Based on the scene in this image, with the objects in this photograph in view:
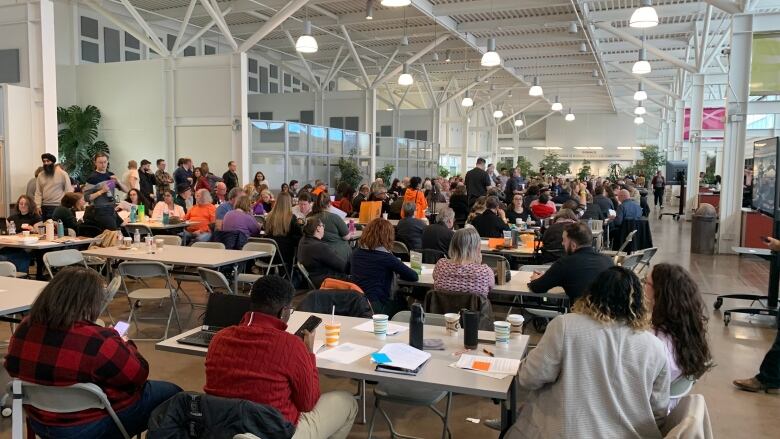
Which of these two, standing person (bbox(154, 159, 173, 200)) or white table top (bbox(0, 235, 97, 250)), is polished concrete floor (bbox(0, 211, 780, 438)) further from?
standing person (bbox(154, 159, 173, 200))

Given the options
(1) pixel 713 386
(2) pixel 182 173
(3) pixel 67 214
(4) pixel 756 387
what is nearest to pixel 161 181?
(2) pixel 182 173

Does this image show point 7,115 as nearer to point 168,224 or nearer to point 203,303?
point 168,224

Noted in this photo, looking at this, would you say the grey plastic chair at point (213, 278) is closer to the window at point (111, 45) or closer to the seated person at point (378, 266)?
the seated person at point (378, 266)

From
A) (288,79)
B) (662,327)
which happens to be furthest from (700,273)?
→ (288,79)

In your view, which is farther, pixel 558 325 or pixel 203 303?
pixel 203 303

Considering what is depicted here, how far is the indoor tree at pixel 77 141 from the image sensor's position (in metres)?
14.1

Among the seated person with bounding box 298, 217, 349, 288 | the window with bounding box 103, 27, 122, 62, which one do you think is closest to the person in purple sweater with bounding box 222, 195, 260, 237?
the seated person with bounding box 298, 217, 349, 288

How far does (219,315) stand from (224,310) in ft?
0.15

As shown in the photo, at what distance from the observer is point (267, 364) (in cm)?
215

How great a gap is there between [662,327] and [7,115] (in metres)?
9.61

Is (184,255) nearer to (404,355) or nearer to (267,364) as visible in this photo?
(404,355)

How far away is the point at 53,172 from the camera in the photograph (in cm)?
815

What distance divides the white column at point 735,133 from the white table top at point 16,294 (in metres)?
10.2

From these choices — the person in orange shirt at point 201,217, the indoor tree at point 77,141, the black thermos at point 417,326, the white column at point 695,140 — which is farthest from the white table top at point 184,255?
the white column at point 695,140
